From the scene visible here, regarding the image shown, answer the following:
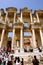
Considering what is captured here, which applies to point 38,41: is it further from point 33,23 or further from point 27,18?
point 27,18

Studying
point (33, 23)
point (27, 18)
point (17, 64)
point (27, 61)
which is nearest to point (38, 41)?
point (33, 23)

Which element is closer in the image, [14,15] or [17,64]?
[17,64]

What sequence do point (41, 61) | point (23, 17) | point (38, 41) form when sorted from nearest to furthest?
1. point (41, 61)
2. point (38, 41)
3. point (23, 17)

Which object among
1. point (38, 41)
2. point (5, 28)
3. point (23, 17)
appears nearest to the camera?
point (5, 28)

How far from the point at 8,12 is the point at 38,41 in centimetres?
1304

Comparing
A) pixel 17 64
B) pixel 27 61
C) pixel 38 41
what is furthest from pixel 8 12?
pixel 17 64

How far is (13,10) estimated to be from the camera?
38969 millimetres

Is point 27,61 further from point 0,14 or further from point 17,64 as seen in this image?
point 0,14

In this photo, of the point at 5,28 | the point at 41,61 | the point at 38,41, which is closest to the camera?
the point at 41,61

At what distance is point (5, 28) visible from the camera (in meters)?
35.1

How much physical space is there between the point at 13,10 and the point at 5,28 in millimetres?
7255

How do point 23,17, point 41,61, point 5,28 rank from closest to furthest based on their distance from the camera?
point 41,61 < point 5,28 < point 23,17

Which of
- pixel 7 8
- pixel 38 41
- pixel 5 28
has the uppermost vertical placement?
pixel 7 8

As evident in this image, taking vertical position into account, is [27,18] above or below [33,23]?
above
